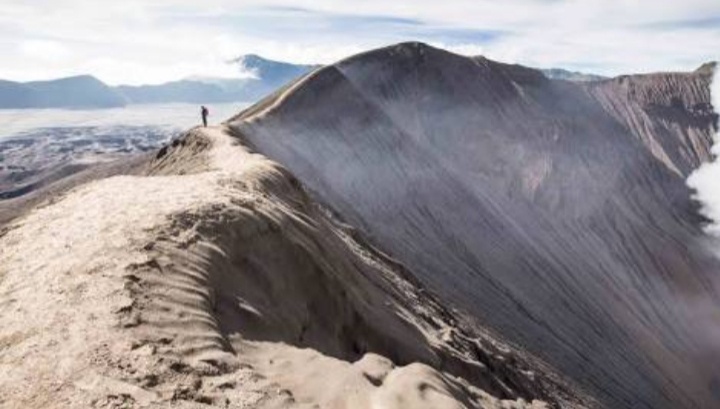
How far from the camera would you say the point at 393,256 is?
42938 mm

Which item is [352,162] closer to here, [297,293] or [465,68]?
[465,68]


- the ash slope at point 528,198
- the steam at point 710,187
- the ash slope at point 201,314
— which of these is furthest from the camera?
the steam at point 710,187

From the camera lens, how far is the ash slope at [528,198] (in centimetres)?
4916

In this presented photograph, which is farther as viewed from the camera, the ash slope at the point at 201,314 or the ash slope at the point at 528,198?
the ash slope at the point at 528,198

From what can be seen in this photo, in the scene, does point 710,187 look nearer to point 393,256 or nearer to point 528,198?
point 528,198

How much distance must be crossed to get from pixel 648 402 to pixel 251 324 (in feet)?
137

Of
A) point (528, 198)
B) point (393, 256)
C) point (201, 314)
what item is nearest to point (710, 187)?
point (528, 198)

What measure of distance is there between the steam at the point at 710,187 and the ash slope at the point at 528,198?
1.47 meters

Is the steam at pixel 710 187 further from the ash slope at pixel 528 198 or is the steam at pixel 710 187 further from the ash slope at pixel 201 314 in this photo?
the ash slope at pixel 201 314

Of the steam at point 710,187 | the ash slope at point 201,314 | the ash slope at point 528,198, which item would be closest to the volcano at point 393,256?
the ash slope at point 201,314

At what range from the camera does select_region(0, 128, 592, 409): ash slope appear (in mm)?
10164

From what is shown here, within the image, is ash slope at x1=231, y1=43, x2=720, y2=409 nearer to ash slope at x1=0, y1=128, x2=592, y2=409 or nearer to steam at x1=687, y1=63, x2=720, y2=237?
steam at x1=687, y1=63, x2=720, y2=237

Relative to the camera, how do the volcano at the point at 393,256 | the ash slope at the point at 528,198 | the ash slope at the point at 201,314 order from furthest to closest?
1. the ash slope at the point at 528,198
2. the volcano at the point at 393,256
3. the ash slope at the point at 201,314

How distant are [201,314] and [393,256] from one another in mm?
31115
